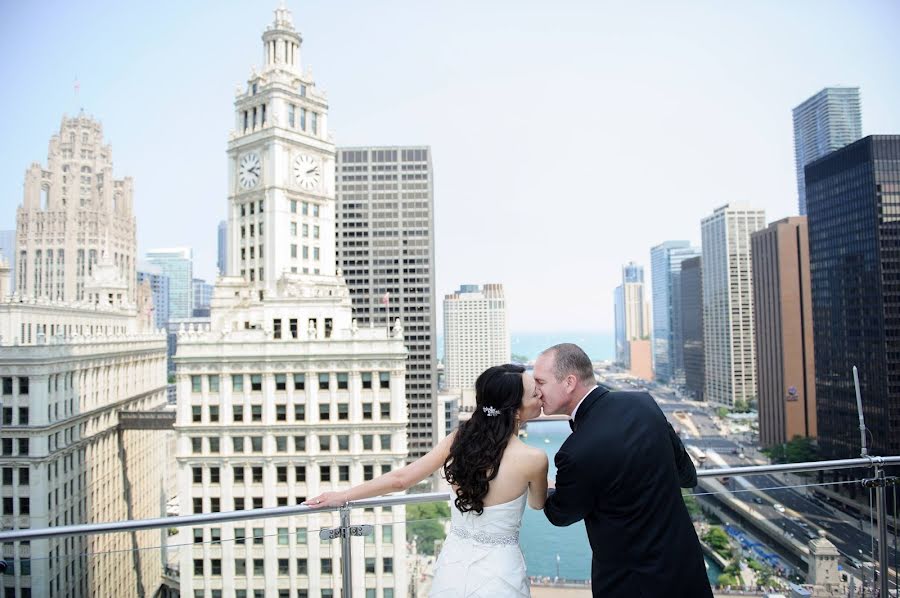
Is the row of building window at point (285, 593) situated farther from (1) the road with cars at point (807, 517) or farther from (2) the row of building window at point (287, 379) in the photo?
(2) the row of building window at point (287, 379)

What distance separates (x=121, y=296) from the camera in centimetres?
5531

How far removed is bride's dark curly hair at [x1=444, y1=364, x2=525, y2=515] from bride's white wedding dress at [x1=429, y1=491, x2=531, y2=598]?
138 mm

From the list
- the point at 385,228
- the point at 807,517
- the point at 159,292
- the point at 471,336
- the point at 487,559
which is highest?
the point at 385,228

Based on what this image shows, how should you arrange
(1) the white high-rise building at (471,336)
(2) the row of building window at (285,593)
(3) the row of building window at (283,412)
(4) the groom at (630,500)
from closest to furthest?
(4) the groom at (630,500), (2) the row of building window at (285,593), (3) the row of building window at (283,412), (1) the white high-rise building at (471,336)

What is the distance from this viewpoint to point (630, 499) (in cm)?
307

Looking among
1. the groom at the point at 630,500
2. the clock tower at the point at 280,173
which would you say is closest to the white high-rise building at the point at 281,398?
the clock tower at the point at 280,173

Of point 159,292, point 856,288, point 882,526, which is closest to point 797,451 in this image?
point 856,288

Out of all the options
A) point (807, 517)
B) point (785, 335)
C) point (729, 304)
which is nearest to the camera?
point (807, 517)

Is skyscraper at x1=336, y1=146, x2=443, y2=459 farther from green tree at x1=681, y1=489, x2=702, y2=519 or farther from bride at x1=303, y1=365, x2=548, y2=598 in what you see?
bride at x1=303, y1=365, x2=548, y2=598

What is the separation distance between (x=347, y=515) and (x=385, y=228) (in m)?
86.3

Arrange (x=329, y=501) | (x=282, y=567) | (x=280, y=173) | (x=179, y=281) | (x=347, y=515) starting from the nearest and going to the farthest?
(x=329, y=501) < (x=347, y=515) < (x=282, y=567) < (x=280, y=173) < (x=179, y=281)

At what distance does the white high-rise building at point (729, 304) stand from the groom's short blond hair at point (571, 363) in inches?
4859

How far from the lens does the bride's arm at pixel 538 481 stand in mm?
3348

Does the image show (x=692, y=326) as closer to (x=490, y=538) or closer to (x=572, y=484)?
(x=490, y=538)
